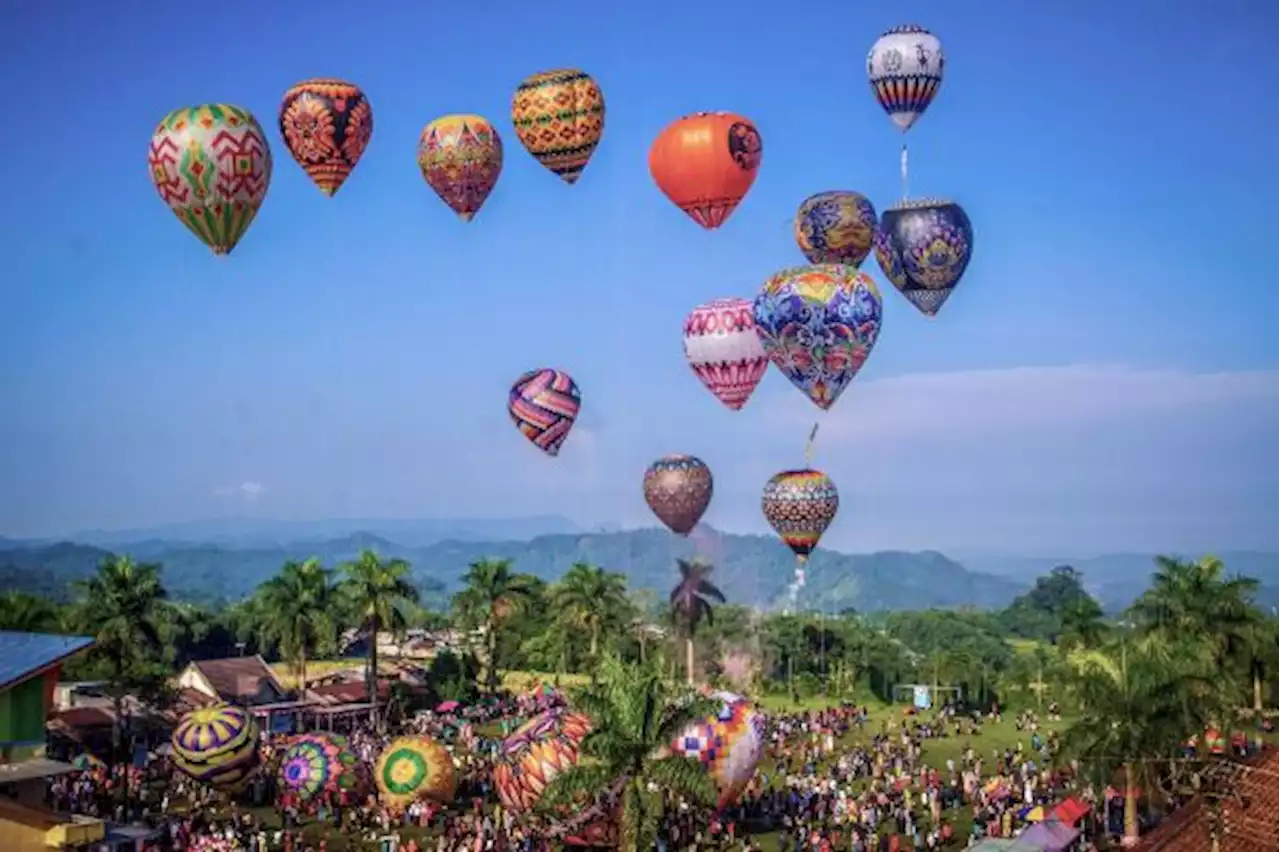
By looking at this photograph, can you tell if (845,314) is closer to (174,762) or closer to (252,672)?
(174,762)

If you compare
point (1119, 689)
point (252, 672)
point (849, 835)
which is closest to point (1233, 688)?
point (1119, 689)

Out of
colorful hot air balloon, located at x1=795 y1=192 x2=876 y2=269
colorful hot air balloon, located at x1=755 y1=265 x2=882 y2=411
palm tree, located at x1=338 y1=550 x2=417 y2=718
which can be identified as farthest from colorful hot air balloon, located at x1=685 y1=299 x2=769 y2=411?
palm tree, located at x1=338 y1=550 x2=417 y2=718

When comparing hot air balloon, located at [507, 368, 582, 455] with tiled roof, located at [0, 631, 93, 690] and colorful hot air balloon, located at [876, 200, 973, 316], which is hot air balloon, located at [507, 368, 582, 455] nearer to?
colorful hot air balloon, located at [876, 200, 973, 316]

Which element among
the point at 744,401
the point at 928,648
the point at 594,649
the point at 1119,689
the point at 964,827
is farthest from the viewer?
the point at 928,648

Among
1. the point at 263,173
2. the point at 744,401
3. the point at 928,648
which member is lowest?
the point at 928,648

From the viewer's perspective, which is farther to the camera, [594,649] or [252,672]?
[594,649]

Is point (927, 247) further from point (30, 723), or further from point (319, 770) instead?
point (30, 723)
